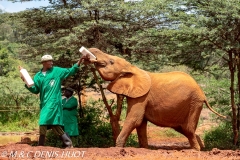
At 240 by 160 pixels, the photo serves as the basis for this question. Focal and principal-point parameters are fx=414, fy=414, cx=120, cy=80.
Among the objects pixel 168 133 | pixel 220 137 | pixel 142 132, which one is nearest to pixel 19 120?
pixel 168 133

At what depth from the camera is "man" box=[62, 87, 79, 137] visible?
8602mm

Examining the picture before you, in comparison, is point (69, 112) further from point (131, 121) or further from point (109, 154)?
point (109, 154)

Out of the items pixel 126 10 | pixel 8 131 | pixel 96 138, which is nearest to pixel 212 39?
→ pixel 126 10

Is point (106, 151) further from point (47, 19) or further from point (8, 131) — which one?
point (8, 131)

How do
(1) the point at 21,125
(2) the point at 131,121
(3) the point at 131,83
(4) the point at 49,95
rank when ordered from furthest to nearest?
(1) the point at 21,125
(3) the point at 131,83
(2) the point at 131,121
(4) the point at 49,95

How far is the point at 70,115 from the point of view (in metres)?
8.69

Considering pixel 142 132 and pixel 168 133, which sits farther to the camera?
pixel 168 133

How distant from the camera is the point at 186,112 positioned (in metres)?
7.06

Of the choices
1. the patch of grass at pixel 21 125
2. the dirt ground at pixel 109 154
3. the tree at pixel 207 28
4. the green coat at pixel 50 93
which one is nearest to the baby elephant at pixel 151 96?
the green coat at pixel 50 93

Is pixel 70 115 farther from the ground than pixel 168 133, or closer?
farther from the ground

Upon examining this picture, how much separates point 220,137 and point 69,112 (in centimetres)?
625

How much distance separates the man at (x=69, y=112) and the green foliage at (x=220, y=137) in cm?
473

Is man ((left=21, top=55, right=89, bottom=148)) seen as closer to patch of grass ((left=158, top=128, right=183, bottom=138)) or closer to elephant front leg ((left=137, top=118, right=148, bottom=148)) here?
elephant front leg ((left=137, top=118, right=148, bottom=148))

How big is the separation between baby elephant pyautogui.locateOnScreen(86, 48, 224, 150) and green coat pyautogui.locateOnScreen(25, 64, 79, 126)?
0.69 metres
